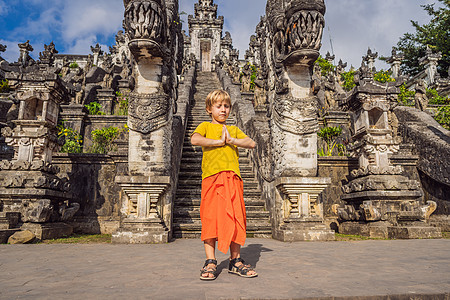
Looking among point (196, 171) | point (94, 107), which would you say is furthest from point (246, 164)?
point (94, 107)

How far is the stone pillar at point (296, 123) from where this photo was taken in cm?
500

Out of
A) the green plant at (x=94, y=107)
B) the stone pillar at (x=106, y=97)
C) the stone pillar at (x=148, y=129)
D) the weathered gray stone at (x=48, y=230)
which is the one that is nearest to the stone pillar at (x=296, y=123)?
the stone pillar at (x=148, y=129)

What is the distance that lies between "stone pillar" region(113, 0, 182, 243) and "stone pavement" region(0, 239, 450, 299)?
35.9 inches

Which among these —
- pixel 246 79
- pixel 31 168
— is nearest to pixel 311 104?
pixel 31 168

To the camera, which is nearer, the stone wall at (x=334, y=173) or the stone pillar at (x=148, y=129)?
the stone pillar at (x=148, y=129)

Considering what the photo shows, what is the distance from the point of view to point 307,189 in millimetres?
5102

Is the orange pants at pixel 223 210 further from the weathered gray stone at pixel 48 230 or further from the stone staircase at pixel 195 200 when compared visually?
the weathered gray stone at pixel 48 230

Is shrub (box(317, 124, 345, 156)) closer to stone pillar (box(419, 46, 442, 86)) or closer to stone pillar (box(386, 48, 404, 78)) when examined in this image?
stone pillar (box(419, 46, 442, 86))

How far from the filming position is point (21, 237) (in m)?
4.71

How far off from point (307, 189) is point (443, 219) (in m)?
4.19

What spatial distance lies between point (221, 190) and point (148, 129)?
2.82 meters

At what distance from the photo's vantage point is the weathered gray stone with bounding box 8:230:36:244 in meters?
4.67

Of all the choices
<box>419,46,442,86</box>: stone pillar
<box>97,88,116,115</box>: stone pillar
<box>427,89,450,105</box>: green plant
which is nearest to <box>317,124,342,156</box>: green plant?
<box>97,88,116,115</box>: stone pillar

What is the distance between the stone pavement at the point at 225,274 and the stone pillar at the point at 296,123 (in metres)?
1.09
